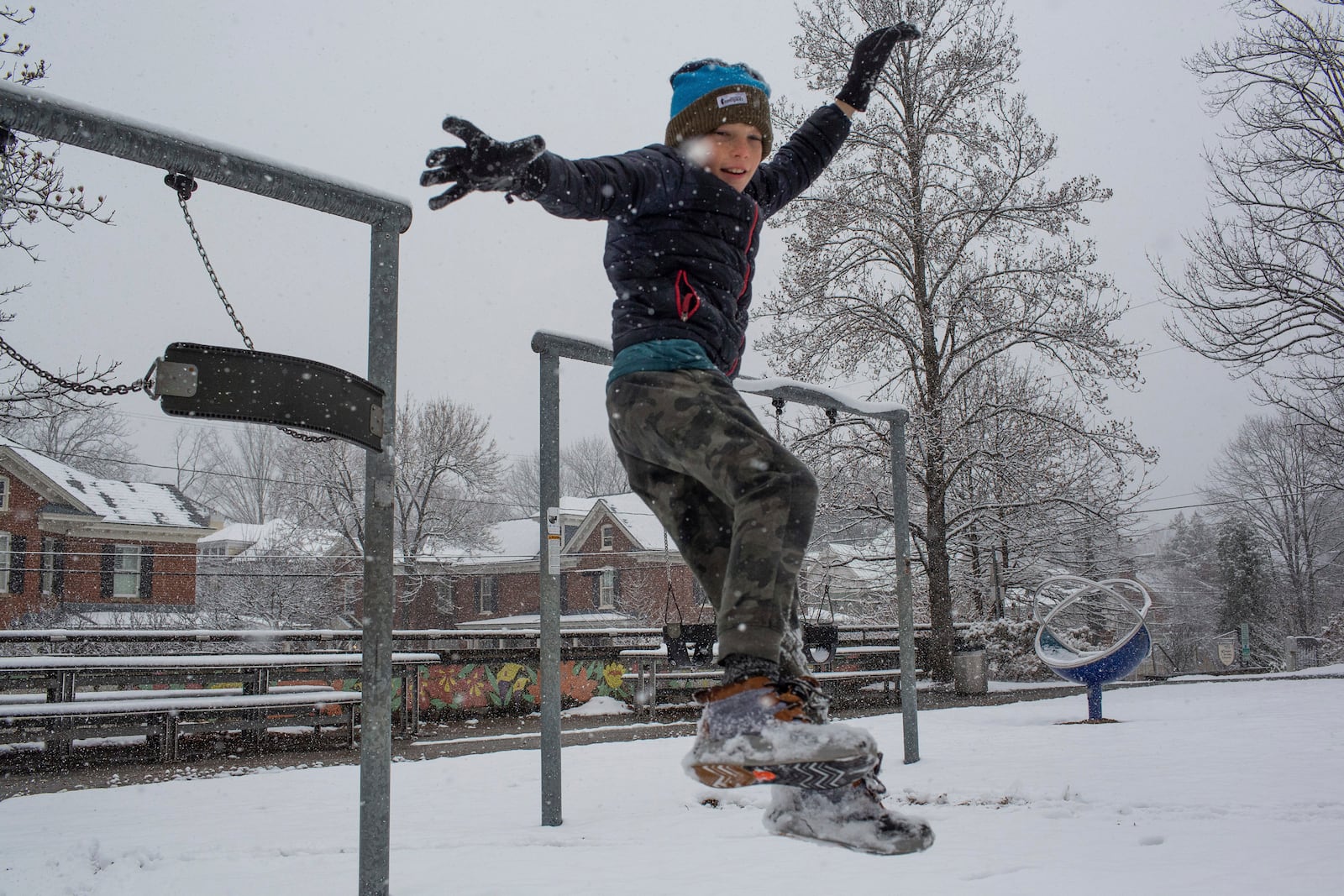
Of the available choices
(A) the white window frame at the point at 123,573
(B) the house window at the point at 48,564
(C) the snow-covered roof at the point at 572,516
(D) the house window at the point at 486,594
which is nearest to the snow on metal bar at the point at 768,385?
(B) the house window at the point at 48,564

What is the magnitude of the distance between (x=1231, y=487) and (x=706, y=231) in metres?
45.6

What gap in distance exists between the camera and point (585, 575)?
3881cm

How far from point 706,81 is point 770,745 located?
157cm

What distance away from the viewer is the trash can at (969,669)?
1388 cm

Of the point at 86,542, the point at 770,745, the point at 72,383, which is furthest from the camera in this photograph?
the point at 86,542

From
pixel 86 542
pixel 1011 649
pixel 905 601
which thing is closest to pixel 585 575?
pixel 86 542

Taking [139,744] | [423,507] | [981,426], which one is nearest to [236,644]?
[423,507]

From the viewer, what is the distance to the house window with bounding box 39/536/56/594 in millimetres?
24234

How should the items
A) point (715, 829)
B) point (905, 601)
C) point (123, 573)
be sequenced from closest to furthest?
point (715, 829) → point (905, 601) → point (123, 573)

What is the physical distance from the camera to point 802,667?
213cm

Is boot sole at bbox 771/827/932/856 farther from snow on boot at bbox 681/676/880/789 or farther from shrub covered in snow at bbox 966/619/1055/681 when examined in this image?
shrub covered in snow at bbox 966/619/1055/681

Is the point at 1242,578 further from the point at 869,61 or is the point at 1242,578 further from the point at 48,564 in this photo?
the point at 869,61

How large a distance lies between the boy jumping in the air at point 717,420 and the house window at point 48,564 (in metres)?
27.1

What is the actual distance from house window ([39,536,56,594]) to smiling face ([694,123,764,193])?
27.2 meters
